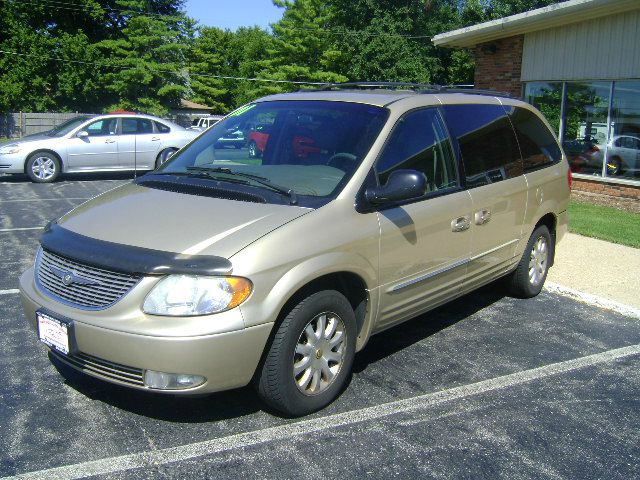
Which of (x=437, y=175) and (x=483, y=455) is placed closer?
(x=483, y=455)

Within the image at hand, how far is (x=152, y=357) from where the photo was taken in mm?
3324

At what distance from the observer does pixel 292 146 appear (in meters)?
4.61

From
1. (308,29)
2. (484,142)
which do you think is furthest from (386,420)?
(308,29)

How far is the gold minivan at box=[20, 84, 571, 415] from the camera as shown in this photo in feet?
11.1

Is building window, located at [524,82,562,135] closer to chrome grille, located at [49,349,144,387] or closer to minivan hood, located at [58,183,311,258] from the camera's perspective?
minivan hood, located at [58,183,311,258]

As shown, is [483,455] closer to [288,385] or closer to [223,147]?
[288,385]

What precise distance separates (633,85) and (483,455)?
1027cm

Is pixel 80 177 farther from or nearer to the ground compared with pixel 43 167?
nearer to the ground

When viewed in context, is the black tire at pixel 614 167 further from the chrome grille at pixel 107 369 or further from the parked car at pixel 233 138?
the chrome grille at pixel 107 369

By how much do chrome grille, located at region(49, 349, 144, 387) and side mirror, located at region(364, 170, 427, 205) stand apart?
1.68 metres

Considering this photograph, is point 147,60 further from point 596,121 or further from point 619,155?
point 619,155

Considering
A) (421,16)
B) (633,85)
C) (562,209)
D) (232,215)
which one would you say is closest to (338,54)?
(421,16)

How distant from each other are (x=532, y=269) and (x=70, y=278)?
14.4 feet

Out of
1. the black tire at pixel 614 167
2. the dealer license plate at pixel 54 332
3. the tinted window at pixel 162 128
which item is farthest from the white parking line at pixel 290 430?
the tinted window at pixel 162 128
